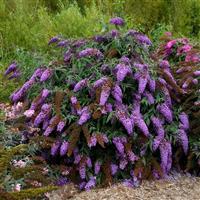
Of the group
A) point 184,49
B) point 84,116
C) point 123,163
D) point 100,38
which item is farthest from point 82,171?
point 184,49

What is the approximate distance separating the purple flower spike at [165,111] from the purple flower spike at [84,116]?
68cm

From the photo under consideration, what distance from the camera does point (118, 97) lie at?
4754mm

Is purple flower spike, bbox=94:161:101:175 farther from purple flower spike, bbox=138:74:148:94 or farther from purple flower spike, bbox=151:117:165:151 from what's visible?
purple flower spike, bbox=138:74:148:94

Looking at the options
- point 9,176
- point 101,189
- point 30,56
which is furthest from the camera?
point 30,56

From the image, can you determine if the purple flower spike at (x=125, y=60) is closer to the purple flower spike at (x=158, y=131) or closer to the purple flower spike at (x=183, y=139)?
the purple flower spike at (x=158, y=131)

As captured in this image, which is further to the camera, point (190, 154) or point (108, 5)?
point (108, 5)

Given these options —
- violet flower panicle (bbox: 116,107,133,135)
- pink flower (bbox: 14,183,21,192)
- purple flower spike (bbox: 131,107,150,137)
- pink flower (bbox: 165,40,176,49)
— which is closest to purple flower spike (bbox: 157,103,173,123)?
purple flower spike (bbox: 131,107,150,137)

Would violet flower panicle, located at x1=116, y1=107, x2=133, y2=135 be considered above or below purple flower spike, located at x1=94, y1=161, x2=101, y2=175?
above

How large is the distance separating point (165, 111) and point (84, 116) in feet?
2.50

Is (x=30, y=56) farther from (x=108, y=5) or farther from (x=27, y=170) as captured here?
(x=108, y=5)

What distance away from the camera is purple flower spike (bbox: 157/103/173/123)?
4828mm

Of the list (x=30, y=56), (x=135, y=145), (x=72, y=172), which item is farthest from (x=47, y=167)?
(x=30, y=56)

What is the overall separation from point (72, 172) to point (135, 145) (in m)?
0.61

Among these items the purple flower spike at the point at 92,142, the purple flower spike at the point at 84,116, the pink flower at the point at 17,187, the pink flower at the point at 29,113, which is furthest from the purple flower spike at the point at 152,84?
the pink flower at the point at 17,187
